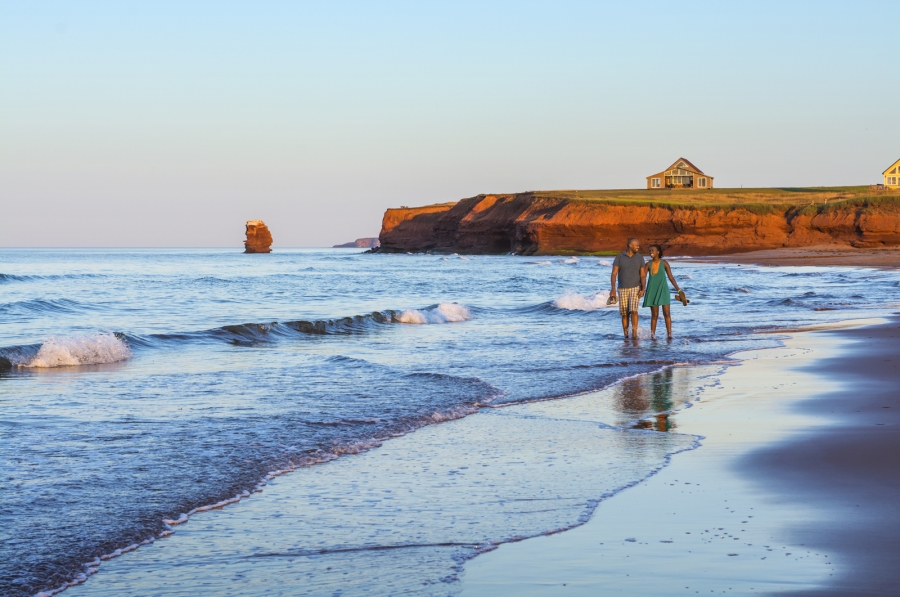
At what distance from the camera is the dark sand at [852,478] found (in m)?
3.68

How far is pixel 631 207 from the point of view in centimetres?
8106

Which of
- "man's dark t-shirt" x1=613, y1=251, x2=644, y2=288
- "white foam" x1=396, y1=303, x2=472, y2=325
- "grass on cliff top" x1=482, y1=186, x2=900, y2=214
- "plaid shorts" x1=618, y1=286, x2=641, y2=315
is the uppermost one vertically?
"grass on cliff top" x1=482, y1=186, x2=900, y2=214

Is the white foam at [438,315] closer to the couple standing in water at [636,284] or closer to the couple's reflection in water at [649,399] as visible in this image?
the couple standing in water at [636,284]

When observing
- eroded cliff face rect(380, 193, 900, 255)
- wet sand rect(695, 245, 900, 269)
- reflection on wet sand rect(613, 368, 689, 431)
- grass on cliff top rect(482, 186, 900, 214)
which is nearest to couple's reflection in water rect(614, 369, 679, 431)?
reflection on wet sand rect(613, 368, 689, 431)

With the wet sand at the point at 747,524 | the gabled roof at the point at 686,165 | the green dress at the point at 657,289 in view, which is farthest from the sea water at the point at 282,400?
the gabled roof at the point at 686,165

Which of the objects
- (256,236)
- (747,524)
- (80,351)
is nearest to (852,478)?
(747,524)

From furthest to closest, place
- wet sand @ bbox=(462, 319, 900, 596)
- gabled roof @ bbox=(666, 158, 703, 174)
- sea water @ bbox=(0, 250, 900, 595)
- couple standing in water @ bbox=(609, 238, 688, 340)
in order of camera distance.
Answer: gabled roof @ bbox=(666, 158, 703, 174) → couple standing in water @ bbox=(609, 238, 688, 340) → sea water @ bbox=(0, 250, 900, 595) → wet sand @ bbox=(462, 319, 900, 596)

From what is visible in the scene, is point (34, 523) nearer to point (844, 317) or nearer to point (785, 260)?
point (844, 317)

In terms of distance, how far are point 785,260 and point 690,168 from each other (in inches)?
2055

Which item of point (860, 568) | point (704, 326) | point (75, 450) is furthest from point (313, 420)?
point (704, 326)

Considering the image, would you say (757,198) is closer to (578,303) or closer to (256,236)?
(256,236)

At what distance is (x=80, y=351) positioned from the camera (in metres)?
11.9

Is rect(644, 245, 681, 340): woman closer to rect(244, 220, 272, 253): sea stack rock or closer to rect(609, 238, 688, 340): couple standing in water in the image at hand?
rect(609, 238, 688, 340): couple standing in water

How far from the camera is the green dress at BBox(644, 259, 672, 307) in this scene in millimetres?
14805
